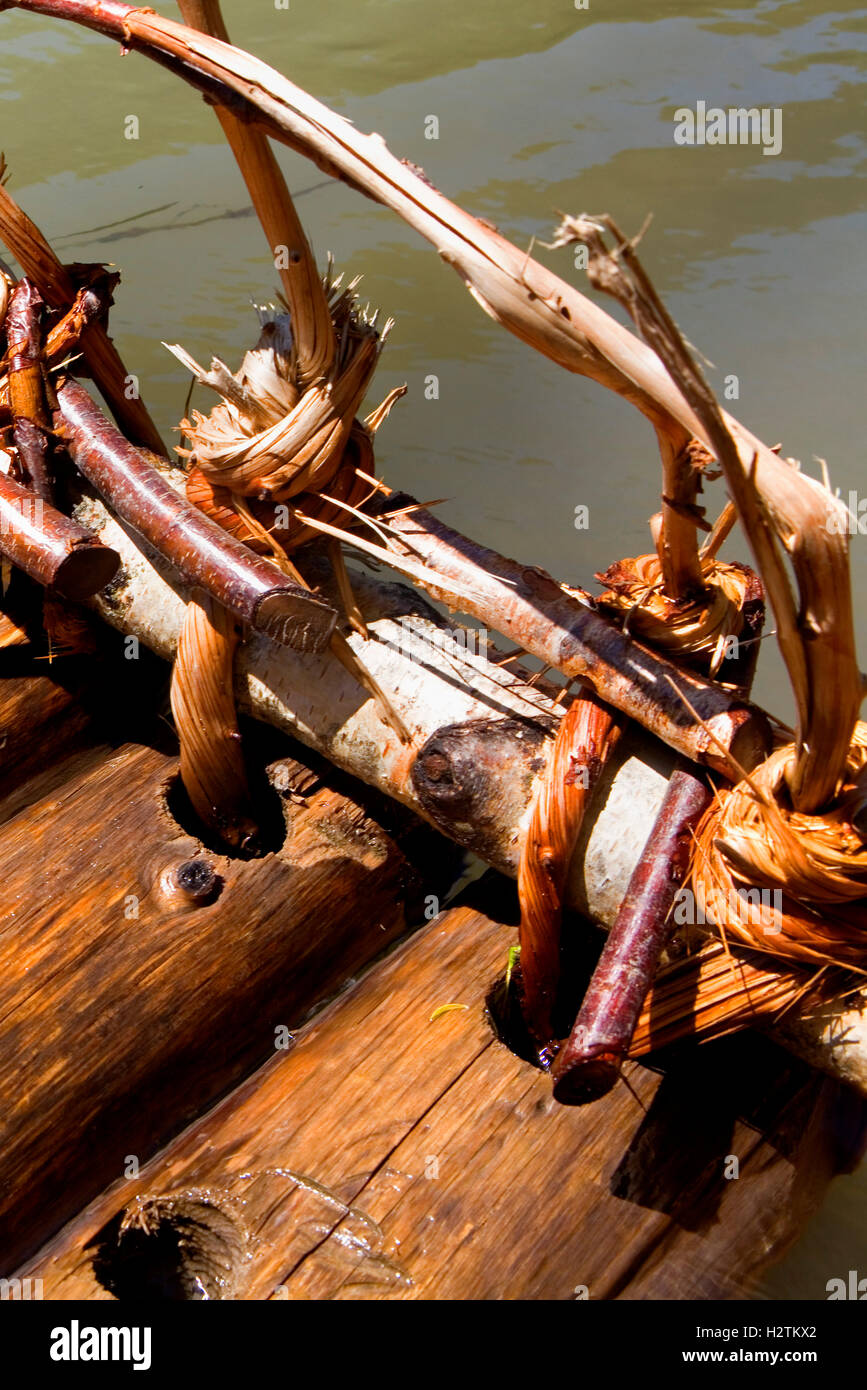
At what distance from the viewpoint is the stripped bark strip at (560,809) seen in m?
1.48

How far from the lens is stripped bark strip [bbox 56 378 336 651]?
159cm

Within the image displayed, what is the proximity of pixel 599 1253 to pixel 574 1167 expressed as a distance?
0.31 ft

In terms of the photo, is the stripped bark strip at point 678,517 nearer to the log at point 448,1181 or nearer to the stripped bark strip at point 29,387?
the log at point 448,1181

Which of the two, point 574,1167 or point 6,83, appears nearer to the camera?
point 574,1167

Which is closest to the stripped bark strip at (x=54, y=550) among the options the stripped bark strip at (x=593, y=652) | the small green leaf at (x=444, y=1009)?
the stripped bark strip at (x=593, y=652)

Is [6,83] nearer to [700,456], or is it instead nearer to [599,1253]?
[700,456]

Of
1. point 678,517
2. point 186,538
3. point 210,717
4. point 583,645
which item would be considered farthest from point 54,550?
point 678,517

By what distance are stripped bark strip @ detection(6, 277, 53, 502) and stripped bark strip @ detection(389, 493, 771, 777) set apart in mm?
628

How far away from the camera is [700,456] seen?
124 cm

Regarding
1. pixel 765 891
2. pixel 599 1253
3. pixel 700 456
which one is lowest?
pixel 599 1253

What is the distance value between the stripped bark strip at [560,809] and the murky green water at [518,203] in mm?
1444

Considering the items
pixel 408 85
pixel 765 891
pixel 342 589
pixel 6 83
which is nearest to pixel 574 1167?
pixel 765 891

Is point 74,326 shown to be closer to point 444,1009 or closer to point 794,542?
point 444,1009

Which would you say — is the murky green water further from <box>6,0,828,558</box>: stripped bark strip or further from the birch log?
<box>6,0,828,558</box>: stripped bark strip
